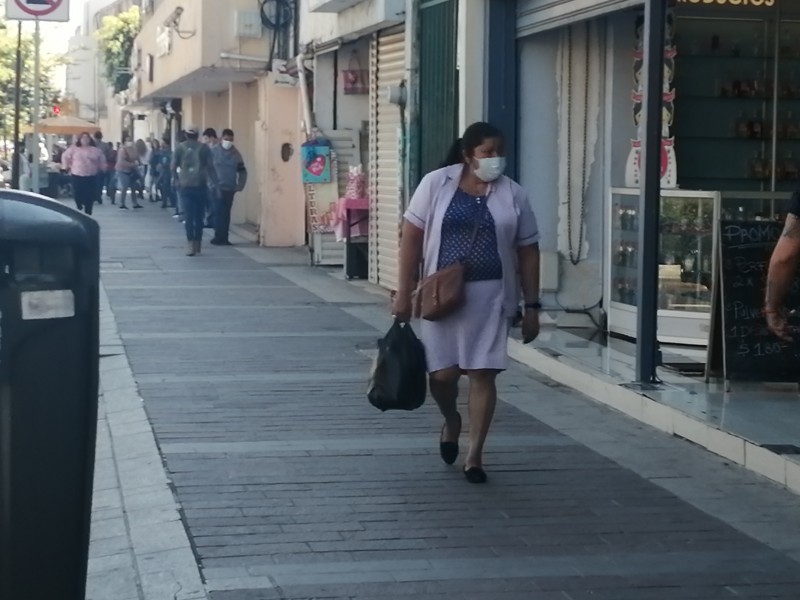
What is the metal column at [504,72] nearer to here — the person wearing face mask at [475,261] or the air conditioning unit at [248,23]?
the person wearing face mask at [475,261]

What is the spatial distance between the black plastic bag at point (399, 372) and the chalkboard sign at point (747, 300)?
2581 millimetres

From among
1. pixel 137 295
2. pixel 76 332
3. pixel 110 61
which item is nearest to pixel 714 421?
pixel 76 332

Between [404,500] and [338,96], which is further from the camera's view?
[338,96]

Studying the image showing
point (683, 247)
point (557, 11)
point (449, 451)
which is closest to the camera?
point (449, 451)

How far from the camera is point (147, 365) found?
34.3 ft

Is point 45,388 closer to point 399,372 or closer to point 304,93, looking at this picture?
point 399,372

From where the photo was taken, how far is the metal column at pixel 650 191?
28.7ft

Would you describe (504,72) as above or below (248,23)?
below

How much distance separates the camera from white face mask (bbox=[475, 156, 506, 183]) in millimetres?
6918

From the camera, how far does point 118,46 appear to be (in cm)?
6116

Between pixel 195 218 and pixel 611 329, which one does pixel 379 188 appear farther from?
pixel 611 329

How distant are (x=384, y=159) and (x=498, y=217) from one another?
9.59m

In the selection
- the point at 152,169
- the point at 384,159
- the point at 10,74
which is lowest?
the point at 384,159

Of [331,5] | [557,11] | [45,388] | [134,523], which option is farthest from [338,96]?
[45,388]
